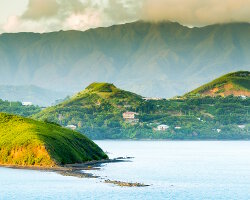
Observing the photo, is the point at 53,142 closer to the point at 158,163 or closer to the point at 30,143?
the point at 30,143

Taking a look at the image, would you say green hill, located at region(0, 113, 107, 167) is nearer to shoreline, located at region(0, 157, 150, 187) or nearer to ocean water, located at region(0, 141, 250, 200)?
shoreline, located at region(0, 157, 150, 187)

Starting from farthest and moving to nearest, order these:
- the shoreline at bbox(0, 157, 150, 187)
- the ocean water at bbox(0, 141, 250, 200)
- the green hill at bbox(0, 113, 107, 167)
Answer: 1. the green hill at bbox(0, 113, 107, 167)
2. the shoreline at bbox(0, 157, 150, 187)
3. the ocean water at bbox(0, 141, 250, 200)

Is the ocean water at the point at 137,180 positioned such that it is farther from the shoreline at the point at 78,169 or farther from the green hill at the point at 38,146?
the green hill at the point at 38,146

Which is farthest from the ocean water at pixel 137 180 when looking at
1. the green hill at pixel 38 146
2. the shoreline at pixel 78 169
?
the green hill at pixel 38 146

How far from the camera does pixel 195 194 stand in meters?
112

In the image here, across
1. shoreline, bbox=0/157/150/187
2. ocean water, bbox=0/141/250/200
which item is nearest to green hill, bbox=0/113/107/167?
shoreline, bbox=0/157/150/187

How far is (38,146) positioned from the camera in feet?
492

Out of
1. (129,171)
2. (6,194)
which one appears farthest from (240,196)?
(129,171)

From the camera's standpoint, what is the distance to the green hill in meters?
150

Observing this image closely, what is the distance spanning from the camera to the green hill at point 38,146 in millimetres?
150125

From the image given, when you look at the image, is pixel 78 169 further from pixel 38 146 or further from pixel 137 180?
pixel 137 180

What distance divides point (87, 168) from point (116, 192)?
131 ft

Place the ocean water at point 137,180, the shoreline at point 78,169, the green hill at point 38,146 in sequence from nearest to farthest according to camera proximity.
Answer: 1. the ocean water at point 137,180
2. the shoreline at point 78,169
3. the green hill at point 38,146

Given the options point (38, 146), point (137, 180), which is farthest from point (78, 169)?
point (137, 180)
